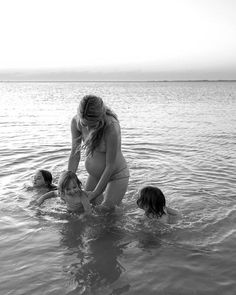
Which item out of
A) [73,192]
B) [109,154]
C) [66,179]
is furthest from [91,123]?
[73,192]

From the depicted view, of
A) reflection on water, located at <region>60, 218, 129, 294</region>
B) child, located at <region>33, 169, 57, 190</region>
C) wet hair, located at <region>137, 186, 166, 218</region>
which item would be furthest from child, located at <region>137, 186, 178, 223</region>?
child, located at <region>33, 169, 57, 190</region>

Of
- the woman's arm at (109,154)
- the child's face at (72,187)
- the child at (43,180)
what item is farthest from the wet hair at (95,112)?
the child at (43,180)

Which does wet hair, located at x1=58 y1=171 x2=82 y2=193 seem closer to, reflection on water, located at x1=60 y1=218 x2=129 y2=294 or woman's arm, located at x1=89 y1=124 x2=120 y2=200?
woman's arm, located at x1=89 y1=124 x2=120 y2=200

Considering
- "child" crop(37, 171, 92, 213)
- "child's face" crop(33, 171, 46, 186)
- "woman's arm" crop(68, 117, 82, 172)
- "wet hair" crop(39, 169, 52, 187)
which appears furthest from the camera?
"wet hair" crop(39, 169, 52, 187)

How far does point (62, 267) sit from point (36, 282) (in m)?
0.47

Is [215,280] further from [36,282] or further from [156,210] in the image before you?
[36,282]

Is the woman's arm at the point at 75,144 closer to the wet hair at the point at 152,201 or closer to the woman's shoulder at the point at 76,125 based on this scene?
the woman's shoulder at the point at 76,125

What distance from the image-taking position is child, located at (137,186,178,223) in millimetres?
6312

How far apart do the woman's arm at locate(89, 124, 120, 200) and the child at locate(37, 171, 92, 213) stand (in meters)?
0.35

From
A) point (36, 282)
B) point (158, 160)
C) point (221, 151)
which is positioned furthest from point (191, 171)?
point (36, 282)

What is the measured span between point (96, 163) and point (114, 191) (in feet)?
2.04

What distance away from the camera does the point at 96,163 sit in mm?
6164

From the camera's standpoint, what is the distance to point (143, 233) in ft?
20.2

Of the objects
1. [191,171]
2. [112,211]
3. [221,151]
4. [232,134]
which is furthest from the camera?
[232,134]
